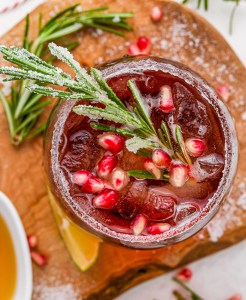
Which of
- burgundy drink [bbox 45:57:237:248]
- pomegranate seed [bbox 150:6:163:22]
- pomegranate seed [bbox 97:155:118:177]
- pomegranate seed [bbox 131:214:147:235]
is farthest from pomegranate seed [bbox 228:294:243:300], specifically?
pomegranate seed [bbox 150:6:163:22]

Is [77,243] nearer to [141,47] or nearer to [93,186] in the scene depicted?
Result: [93,186]

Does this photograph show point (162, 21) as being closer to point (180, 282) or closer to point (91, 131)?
point (91, 131)

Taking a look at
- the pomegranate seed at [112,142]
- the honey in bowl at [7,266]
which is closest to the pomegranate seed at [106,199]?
the pomegranate seed at [112,142]

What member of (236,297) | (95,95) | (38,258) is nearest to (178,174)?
(95,95)

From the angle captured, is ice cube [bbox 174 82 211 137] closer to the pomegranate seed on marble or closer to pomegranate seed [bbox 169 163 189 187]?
pomegranate seed [bbox 169 163 189 187]

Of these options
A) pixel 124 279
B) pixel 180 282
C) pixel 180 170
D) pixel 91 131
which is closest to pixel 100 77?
pixel 91 131

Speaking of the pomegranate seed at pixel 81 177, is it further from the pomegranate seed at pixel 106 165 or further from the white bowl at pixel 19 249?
the white bowl at pixel 19 249
